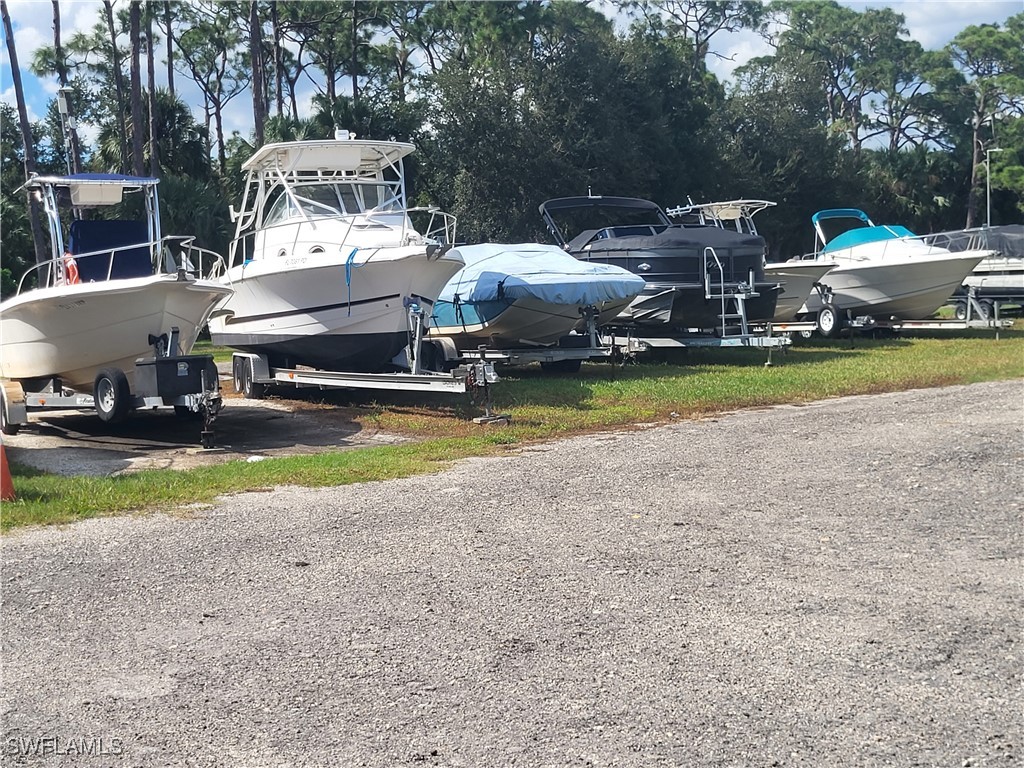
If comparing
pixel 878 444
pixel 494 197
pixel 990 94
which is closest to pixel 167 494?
pixel 878 444

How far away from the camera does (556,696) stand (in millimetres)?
4125

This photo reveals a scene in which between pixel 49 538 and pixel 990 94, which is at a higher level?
pixel 990 94

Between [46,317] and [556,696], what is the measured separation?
908cm

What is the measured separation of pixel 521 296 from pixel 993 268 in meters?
14.3

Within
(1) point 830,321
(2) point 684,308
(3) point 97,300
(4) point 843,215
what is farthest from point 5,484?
(4) point 843,215

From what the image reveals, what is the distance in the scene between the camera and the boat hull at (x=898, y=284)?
20266 millimetres

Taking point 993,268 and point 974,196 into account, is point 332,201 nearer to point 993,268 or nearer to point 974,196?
point 993,268

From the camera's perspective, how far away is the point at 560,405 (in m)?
12.5

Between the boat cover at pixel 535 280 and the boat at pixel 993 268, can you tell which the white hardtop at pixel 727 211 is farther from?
the boat cover at pixel 535 280

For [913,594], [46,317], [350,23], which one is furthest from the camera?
[350,23]

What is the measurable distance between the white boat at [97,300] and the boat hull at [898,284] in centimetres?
1321

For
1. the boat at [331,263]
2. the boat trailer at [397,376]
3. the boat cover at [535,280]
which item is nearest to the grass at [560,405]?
the boat trailer at [397,376]

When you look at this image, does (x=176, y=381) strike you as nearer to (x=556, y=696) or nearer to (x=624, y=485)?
(x=624, y=485)

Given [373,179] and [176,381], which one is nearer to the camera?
[176,381]
